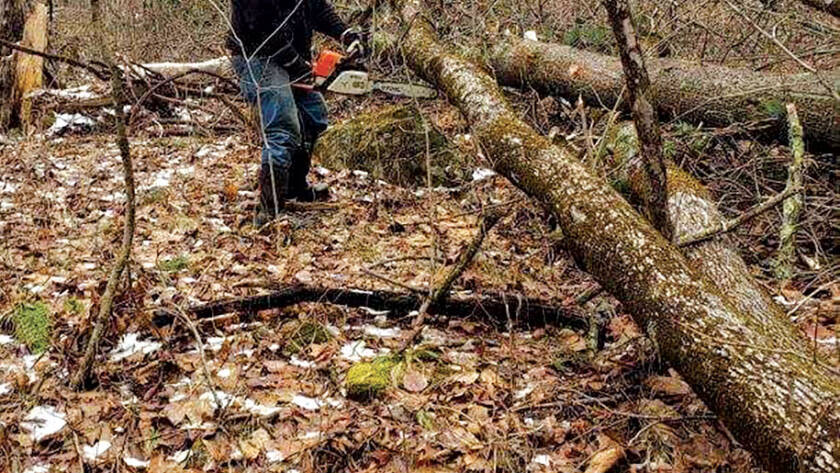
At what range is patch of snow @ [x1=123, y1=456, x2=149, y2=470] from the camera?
2520 mm

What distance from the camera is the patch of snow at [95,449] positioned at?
2.55 m

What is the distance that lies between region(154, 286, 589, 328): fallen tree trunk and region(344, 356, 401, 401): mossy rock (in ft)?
1.68

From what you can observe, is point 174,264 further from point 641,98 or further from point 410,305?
point 641,98

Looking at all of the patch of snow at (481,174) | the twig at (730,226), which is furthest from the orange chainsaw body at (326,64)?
the twig at (730,226)

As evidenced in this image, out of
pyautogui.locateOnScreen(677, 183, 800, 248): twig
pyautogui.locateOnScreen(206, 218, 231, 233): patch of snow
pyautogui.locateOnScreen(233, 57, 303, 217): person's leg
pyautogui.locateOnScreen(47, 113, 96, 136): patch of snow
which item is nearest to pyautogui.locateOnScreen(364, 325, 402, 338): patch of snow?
pyautogui.locateOnScreen(677, 183, 800, 248): twig

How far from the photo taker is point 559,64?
553 cm

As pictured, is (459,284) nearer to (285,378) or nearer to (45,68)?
(285,378)

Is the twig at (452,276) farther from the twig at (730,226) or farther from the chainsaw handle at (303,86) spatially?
the chainsaw handle at (303,86)

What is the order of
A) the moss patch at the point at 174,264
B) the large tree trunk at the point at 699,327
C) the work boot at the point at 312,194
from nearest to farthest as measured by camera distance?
1. the large tree trunk at the point at 699,327
2. the moss patch at the point at 174,264
3. the work boot at the point at 312,194

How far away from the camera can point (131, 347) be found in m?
3.20

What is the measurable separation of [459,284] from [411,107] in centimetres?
266

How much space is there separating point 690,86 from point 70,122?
18.9ft

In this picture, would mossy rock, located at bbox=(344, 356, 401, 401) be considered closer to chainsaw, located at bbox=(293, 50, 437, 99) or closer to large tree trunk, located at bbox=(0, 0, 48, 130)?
chainsaw, located at bbox=(293, 50, 437, 99)

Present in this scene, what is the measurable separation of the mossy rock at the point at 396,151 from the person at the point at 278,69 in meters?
0.83
